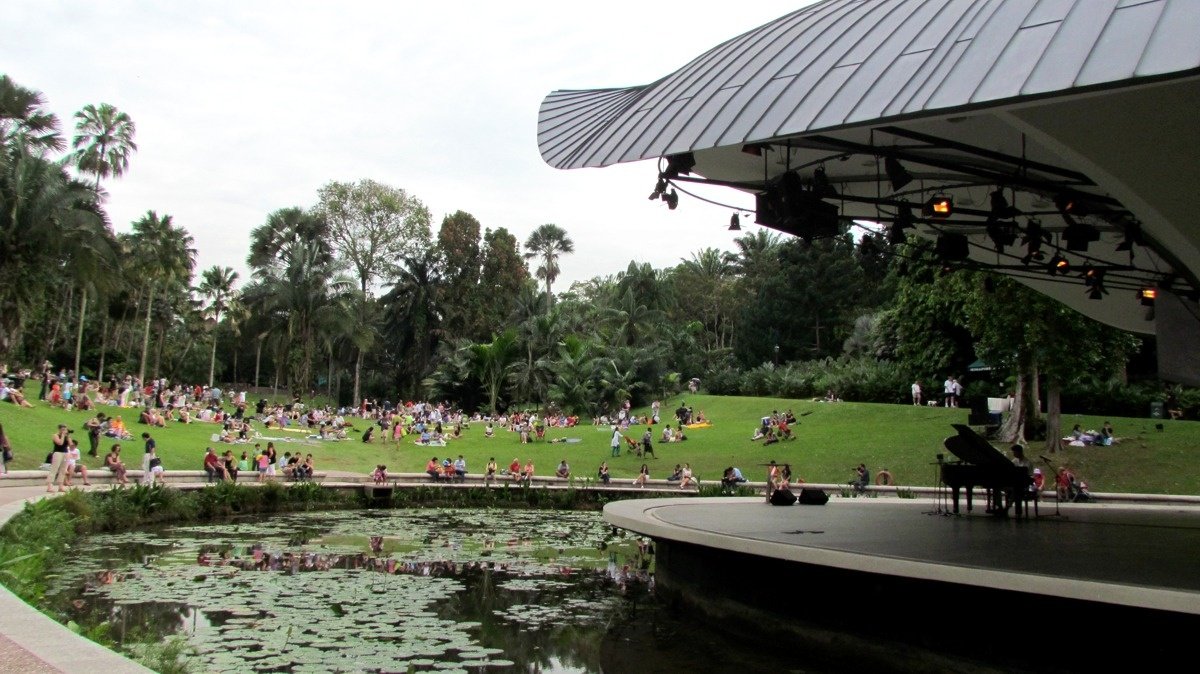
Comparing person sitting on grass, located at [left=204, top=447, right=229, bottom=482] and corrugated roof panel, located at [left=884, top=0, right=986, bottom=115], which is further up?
corrugated roof panel, located at [left=884, top=0, right=986, bottom=115]

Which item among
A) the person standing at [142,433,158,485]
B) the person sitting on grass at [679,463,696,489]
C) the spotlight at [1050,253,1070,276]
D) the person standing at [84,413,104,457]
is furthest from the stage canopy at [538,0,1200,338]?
the person standing at [84,413,104,457]

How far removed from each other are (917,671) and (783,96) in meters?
5.41

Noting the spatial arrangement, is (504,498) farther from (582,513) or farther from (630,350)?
(630,350)

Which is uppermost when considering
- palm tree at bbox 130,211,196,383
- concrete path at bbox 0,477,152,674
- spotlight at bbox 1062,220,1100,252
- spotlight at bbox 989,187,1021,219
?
palm tree at bbox 130,211,196,383

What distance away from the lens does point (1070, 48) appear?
6.90 meters

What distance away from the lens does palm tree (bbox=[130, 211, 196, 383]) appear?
47.1m

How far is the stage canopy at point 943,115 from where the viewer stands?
6.88 meters

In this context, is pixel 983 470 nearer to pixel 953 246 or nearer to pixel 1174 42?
pixel 953 246

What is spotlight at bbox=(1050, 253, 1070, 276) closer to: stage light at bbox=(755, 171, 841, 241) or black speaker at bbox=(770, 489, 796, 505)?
stage light at bbox=(755, 171, 841, 241)

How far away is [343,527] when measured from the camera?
21000 millimetres

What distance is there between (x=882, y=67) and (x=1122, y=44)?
206cm

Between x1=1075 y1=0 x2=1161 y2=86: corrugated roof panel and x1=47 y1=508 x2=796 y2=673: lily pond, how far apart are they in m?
6.54

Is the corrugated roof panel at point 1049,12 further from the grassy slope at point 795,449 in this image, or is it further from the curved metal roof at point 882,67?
the grassy slope at point 795,449

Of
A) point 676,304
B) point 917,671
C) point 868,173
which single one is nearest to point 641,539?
point 868,173
